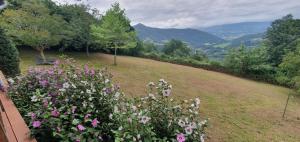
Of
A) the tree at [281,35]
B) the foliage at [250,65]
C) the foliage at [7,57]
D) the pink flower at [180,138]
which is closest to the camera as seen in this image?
the pink flower at [180,138]

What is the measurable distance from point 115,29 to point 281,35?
2342 cm

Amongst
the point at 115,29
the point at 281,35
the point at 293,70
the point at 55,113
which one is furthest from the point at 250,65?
the point at 55,113

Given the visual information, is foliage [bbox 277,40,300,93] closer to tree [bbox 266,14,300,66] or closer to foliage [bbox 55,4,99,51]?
foliage [bbox 55,4,99,51]

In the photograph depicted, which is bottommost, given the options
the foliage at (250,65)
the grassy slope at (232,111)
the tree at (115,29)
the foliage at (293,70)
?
the grassy slope at (232,111)

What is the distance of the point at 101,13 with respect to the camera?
2464cm

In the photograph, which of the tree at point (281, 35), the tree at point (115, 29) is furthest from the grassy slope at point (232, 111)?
the tree at point (281, 35)

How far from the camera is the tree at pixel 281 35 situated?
30641mm

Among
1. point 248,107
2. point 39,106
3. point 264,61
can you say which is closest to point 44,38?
point 248,107

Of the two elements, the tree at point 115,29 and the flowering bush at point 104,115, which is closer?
the flowering bush at point 104,115

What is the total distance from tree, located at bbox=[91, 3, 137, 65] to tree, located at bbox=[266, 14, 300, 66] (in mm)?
17402

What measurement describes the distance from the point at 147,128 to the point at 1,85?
10.5 ft

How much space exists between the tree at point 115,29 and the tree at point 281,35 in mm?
17402

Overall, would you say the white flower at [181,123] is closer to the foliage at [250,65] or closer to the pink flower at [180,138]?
the pink flower at [180,138]

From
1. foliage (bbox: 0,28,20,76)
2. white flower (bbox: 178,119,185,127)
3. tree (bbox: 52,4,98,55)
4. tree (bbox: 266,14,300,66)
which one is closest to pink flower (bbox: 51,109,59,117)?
white flower (bbox: 178,119,185,127)
